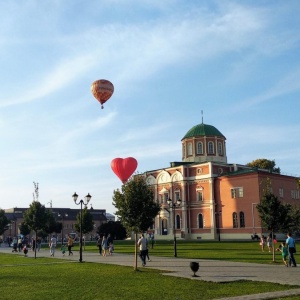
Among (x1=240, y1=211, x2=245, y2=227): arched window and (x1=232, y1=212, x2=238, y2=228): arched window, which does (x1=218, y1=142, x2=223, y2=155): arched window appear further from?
(x1=240, y1=211, x2=245, y2=227): arched window

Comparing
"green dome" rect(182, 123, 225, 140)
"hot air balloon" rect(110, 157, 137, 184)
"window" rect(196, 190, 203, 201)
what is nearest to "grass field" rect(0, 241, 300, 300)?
"hot air balloon" rect(110, 157, 137, 184)

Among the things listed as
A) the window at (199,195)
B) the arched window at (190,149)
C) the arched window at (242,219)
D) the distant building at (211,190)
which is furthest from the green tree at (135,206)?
the arched window at (190,149)

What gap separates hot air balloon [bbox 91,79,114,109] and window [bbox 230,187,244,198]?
38.3 metres

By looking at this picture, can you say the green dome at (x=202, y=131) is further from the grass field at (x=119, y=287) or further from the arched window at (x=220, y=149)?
the grass field at (x=119, y=287)

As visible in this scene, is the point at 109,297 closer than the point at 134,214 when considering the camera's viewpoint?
Yes

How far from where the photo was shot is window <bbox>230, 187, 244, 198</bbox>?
65500 mm

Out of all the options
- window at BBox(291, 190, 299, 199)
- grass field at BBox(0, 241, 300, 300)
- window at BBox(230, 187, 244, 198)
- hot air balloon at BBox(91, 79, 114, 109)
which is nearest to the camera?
grass field at BBox(0, 241, 300, 300)

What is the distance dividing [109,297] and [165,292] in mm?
1892

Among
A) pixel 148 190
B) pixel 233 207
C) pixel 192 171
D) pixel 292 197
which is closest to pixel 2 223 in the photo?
pixel 192 171

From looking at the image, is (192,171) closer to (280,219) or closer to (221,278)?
(280,219)

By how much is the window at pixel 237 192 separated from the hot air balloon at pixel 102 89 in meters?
38.3

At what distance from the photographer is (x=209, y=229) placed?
68.8m

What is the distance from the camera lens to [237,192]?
66062mm

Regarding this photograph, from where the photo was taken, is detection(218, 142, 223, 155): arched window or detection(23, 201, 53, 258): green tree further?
detection(218, 142, 223, 155): arched window
